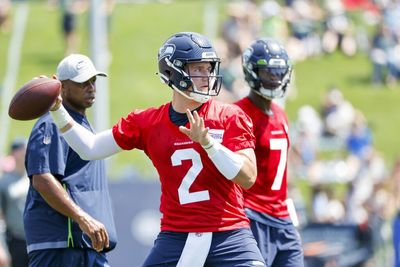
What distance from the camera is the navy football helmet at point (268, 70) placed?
8.00 m

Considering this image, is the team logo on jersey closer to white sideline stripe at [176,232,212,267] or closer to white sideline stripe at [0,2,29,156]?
white sideline stripe at [176,232,212,267]

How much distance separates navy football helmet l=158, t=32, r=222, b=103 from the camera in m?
6.50

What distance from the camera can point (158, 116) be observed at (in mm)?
6668

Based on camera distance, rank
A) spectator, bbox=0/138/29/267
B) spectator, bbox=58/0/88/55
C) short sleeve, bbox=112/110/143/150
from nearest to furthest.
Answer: short sleeve, bbox=112/110/143/150
spectator, bbox=0/138/29/267
spectator, bbox=58/0/88/55

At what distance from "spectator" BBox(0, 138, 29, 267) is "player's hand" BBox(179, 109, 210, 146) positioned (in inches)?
213

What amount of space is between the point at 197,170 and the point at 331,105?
13819 mm

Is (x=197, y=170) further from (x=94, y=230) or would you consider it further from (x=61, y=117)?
(x=61, y=117)

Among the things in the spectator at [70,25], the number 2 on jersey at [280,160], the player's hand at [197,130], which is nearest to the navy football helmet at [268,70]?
the number 2 on jersey at [280,160]

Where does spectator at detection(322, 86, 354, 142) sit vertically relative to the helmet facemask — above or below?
below

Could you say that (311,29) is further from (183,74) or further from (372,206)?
(183,74)

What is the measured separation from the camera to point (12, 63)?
2239 centimetres

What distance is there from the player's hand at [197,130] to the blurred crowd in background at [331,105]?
21.7 feet

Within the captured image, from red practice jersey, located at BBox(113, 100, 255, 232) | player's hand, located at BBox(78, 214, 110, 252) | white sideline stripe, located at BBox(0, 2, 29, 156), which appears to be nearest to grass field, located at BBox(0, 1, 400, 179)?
white sideline stripe, located at BBox(0, 2, 29, 156)

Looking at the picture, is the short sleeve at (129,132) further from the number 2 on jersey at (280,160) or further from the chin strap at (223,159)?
the number 2 on jersey at (280,160)
